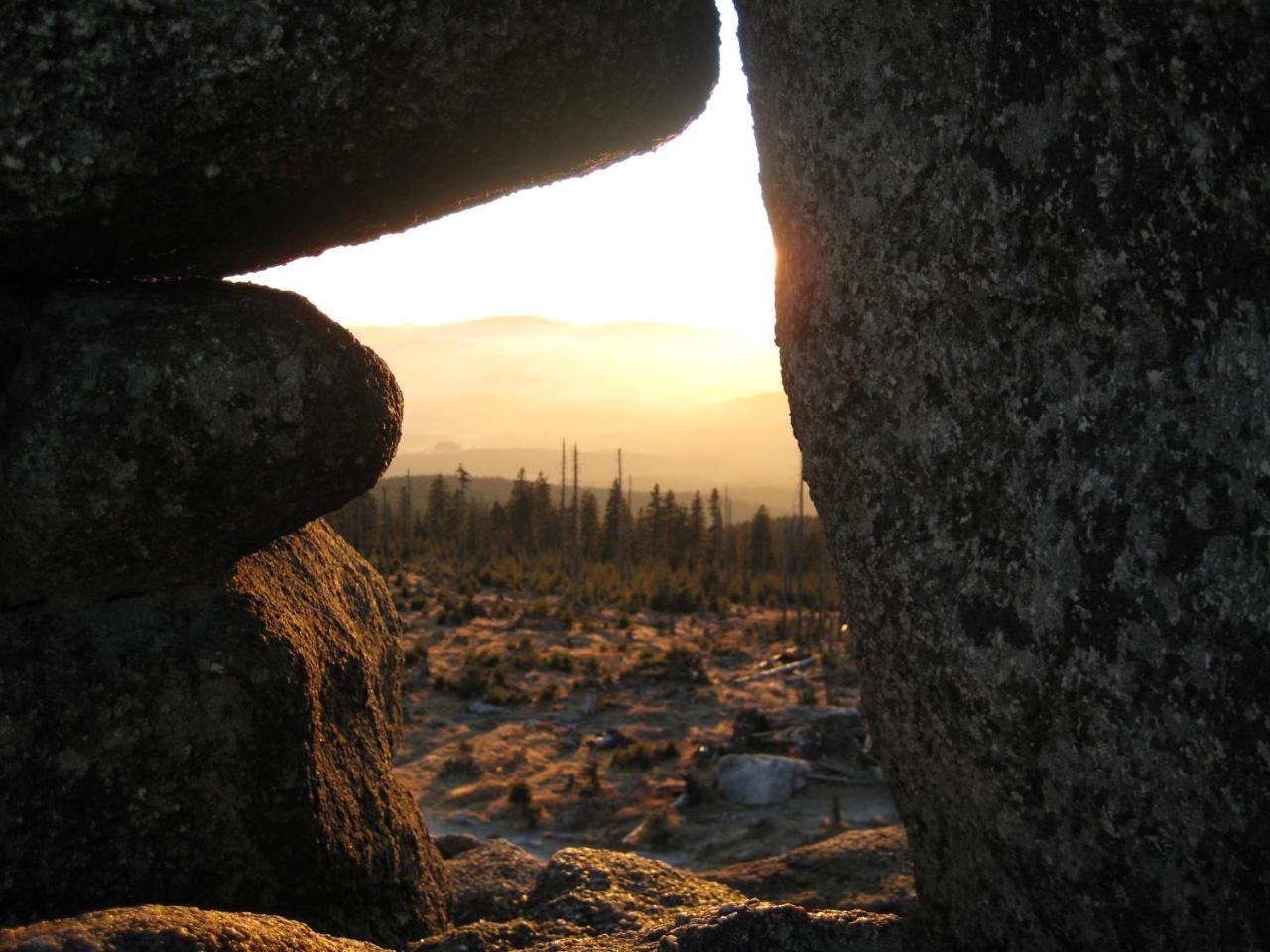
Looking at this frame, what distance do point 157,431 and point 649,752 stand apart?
32.8 ft

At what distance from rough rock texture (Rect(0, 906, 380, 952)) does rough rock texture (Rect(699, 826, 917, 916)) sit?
2.59 metres

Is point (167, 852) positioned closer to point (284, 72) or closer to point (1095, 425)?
point (284, 72)

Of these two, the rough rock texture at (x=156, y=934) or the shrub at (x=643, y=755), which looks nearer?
the rough rock texture at (x=156, y=934)

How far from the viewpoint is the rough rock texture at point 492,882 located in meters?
5.55

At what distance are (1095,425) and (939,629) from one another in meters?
0.72

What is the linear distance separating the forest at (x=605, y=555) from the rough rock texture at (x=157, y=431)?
67.6 ft

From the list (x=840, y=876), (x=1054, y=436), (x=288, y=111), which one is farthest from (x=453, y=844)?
(x=1054, y=436)

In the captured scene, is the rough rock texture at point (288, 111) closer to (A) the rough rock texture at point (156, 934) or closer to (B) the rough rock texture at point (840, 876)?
(A) the rough rock texture at point (156, 934)

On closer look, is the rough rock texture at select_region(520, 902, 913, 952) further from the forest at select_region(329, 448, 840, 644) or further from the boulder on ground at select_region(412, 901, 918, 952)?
the forest at select_region(329, 448, 840, 644)

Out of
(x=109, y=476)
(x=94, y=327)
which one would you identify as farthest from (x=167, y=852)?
(x=94, y=327)

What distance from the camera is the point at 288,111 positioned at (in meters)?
3.62

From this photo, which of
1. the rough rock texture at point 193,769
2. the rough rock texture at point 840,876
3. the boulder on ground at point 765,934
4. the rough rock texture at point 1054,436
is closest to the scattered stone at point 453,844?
the rough rock texture at point 840,876

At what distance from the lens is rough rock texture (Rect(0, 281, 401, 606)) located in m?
3.80

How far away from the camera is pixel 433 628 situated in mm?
23188
